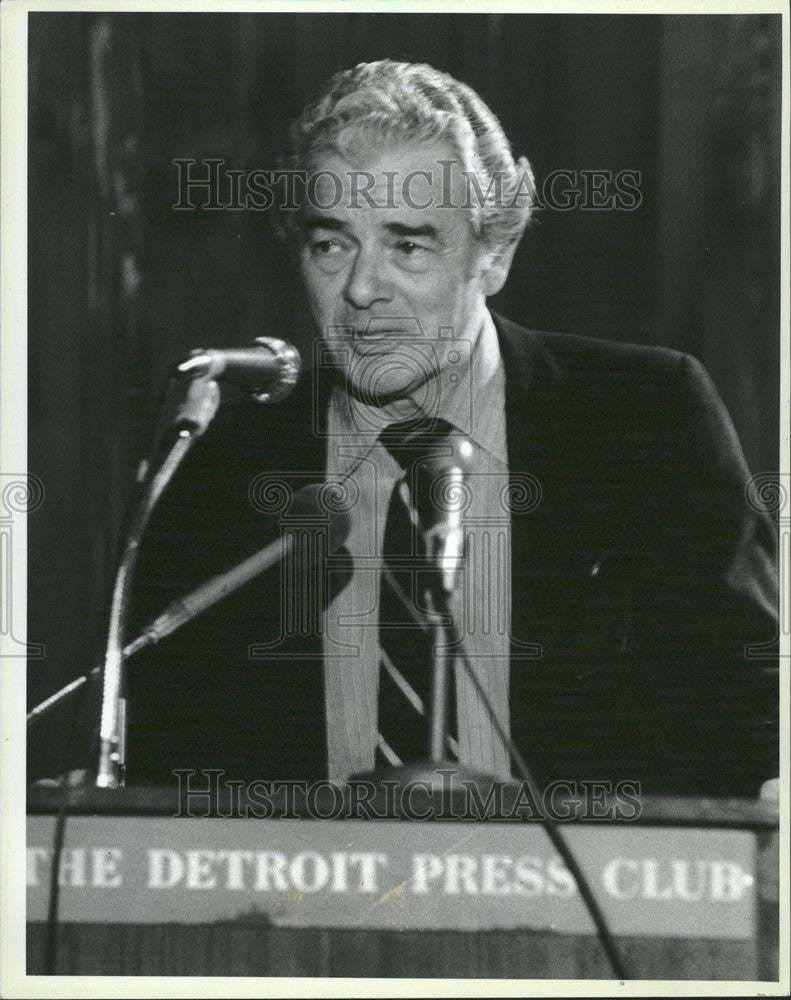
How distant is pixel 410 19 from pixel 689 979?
2325 millimetres

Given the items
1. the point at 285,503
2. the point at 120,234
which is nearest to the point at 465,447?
the point at 285,503

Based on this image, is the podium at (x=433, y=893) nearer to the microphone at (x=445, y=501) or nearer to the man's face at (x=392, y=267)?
the microphone at (x=445, y=501)

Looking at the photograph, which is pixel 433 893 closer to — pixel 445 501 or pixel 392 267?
pixel 445 501

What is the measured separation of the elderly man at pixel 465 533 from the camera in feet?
9.94

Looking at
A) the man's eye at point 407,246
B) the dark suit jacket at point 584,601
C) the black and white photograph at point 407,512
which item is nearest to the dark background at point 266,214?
the black and white photograph at point 407,512

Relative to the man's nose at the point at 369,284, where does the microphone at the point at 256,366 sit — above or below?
below

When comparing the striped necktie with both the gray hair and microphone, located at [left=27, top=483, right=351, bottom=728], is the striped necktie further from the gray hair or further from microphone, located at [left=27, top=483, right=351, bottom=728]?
the gray hair

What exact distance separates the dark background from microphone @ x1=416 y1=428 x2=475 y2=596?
354mm

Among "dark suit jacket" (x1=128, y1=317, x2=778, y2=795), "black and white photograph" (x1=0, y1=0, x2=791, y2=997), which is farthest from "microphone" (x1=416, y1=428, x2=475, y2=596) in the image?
"dark suit jacket" (x1=128, y1=317, x2=778, y2=795)

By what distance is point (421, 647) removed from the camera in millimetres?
3047

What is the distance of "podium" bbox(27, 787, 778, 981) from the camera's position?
118 inches

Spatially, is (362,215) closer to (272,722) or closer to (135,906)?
(272,722)

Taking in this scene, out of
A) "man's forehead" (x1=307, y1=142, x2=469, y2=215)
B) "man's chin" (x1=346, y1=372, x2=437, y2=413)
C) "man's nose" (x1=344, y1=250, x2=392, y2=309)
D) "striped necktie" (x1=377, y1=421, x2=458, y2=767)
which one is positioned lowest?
"striped necktie" (x1=377, y1=421, x2=458, y2=767)

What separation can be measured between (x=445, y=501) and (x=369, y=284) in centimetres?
54
